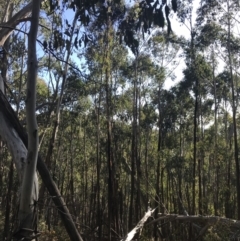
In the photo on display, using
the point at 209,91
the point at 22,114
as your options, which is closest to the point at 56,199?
the point at 22,114

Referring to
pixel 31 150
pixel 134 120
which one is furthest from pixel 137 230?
pixel 134 120

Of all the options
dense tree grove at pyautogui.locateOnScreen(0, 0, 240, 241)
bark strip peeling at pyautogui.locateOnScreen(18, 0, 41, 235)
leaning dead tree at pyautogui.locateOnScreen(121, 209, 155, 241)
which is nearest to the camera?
bark strip peeling at pyautogui.locateOnScreen(18, 0, 41, 235)

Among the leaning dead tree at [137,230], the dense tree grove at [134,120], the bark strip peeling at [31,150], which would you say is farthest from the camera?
the dense tree grove at [134,120]

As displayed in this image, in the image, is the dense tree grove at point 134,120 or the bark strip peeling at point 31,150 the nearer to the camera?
the bark strip peeling at point 31,150

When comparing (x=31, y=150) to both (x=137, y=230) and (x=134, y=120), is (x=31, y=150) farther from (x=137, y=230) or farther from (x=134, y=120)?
(x=134, y=120)

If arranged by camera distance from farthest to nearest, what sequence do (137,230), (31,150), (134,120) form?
(134,120), (137,230), (31,150)

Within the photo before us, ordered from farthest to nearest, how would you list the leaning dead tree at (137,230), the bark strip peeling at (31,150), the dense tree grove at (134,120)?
the dense tree grove at (134,120) < the leaning dead tree at (137,230) < the bark strip peeling at (31,150)

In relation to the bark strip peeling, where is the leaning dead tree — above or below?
below

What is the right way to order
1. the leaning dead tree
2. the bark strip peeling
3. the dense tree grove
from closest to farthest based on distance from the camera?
the bark strip peeling
the leaning dead tree
the dense tree grove

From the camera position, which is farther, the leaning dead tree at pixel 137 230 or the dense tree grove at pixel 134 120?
the dense tree grove at pixel 134 120

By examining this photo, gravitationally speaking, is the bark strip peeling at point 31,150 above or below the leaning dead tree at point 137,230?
above

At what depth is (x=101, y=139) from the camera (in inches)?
784

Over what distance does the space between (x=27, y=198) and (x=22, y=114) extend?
12948 millimetres

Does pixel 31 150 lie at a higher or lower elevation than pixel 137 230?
higher
